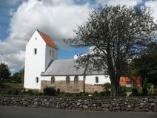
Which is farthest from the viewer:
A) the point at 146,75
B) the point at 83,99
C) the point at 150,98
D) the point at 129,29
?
the point at 146,75

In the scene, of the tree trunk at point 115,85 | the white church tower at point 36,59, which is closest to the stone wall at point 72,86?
the white church tower at point 36,59

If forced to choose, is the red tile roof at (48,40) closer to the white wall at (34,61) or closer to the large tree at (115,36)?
the white wall at (34,61)

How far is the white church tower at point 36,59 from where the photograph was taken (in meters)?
84.0

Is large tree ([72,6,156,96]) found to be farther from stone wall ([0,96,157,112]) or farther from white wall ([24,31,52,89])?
white wall ([24,31,52,89])

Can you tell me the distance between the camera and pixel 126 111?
26.8 m

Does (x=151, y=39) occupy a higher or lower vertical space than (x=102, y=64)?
higher

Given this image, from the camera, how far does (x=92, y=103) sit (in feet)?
92.6

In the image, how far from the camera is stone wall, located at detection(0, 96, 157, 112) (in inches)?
1054

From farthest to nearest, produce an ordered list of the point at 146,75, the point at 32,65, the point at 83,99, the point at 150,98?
the point at 32,65 → the point at 146,75 → the point at 83,99 → the point at 150,98

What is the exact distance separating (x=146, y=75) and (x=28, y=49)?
3530 centimetres

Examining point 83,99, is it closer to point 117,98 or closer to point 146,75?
point 117,98

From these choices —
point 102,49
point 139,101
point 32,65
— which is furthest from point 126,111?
point 32,65

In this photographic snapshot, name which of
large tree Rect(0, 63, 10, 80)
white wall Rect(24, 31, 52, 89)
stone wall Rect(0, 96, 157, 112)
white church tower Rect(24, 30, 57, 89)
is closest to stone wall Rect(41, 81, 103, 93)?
white church tower Rect(24, 30, 57, 89)

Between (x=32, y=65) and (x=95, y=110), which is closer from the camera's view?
(x=95, y=110)
